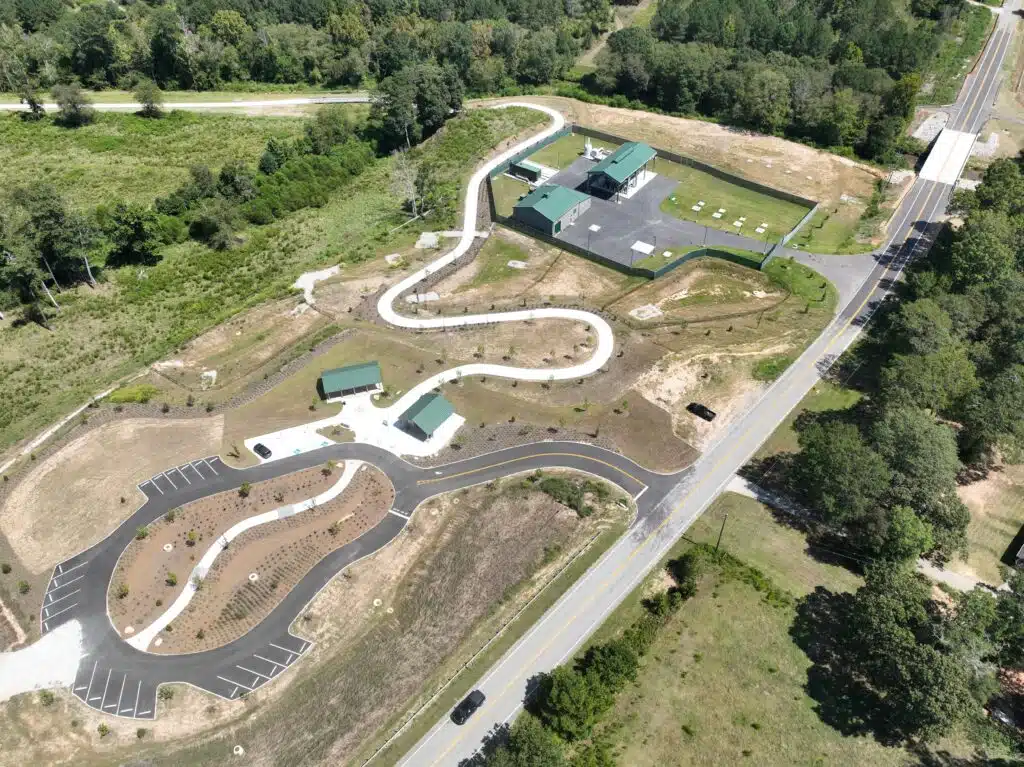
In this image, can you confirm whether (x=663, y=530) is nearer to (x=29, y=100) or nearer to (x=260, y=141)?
(x=260, y=141)

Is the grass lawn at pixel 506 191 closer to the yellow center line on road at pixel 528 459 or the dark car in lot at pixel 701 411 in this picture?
the dark car in lot at pixel 701 411

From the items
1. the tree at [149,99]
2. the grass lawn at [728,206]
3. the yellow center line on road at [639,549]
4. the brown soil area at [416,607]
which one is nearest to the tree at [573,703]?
the yellow center line on road at [639,549]

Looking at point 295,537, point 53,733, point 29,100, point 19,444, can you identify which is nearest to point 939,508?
point 295,537

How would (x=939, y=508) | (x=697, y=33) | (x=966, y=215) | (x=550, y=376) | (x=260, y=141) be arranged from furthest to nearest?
1. (x=697, y=33)
2. (x=260, y=141)
3. (x=966, y=215)
4. (x=550, y=376)
5. (x=939, y=508)

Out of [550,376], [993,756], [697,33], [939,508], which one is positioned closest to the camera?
[993,756]

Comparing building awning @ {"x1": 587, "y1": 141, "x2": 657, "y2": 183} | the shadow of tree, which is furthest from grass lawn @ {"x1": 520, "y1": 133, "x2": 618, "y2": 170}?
the shadow of tree

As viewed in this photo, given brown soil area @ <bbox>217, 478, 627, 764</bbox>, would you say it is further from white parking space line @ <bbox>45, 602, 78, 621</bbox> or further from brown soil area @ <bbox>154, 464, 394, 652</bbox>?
white parking space line @ <bbox>45, 602, 78, 621</bbox>

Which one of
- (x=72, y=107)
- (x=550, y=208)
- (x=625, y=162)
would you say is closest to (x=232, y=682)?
(x=550, y=208)

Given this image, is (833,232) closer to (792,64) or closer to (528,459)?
(792,64)
